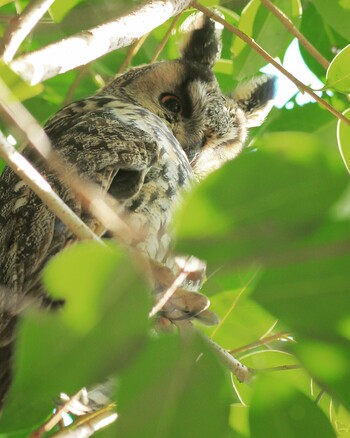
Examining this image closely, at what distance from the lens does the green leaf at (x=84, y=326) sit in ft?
1.82

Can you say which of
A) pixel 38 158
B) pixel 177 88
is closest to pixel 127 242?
pixel 38 158

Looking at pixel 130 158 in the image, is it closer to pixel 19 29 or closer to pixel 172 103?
pixel 19 29

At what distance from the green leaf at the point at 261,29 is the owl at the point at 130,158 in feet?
0.85

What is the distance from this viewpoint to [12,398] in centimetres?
Result: 63

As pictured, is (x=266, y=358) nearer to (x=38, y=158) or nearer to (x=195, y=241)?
(x=38, y=158)

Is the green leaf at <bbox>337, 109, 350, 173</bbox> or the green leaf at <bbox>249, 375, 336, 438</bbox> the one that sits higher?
the green leaf at <bbox>337, 109, 350, 173</bbox>

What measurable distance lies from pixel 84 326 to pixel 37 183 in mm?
198

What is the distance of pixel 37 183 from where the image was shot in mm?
728

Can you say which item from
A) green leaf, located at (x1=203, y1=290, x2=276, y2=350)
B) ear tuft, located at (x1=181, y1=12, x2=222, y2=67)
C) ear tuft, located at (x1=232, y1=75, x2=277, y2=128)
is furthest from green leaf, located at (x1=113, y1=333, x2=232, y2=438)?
ear tuft, located at (x1=232, y1=75, x2=277, y2=128)

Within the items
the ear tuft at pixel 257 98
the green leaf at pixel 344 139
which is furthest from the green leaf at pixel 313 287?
the ear tuft at pixel 257 98

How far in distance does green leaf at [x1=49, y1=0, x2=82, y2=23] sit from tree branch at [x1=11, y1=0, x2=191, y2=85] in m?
0.42

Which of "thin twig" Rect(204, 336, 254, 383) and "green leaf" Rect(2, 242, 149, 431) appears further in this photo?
"thin twig" Rect(204, 336, 254, 383)

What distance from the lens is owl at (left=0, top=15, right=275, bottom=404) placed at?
1.28 metres

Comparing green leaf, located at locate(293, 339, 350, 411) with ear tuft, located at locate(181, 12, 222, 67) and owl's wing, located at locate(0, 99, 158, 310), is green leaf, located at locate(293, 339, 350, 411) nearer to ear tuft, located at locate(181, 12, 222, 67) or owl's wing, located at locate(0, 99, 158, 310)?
owl's wing, located at locate(0, 99, 158, 310)
